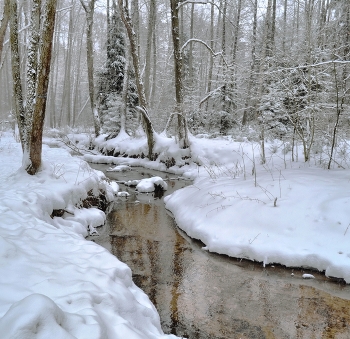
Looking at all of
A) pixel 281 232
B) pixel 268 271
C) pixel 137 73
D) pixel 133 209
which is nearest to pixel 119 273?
pixel 268 271

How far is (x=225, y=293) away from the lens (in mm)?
3629

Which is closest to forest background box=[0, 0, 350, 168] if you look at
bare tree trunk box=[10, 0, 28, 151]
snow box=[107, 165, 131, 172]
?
bare tree trunk box=[10, 0, 28, 151]

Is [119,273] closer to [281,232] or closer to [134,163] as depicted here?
[281,232]

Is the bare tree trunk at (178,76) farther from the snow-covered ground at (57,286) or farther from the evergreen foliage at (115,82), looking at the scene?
the snow-covered ground at (57,286)

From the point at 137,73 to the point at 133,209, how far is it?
21.3 feet

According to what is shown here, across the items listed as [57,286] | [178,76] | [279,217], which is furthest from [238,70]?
[57,286]

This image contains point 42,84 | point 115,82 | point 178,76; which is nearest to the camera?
point 42,84

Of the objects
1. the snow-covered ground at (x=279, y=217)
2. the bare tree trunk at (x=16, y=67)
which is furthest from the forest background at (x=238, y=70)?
the snow-covered ground at (x=279, y=217)

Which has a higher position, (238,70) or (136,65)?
(136,65)

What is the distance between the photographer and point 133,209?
7.07 metres

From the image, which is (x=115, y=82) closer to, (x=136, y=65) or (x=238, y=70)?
(x=136, y=65)

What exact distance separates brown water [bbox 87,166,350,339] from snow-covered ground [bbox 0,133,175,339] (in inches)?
20.3

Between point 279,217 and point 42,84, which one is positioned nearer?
point 279,217

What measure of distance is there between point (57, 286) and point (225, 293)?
2.06 meters
